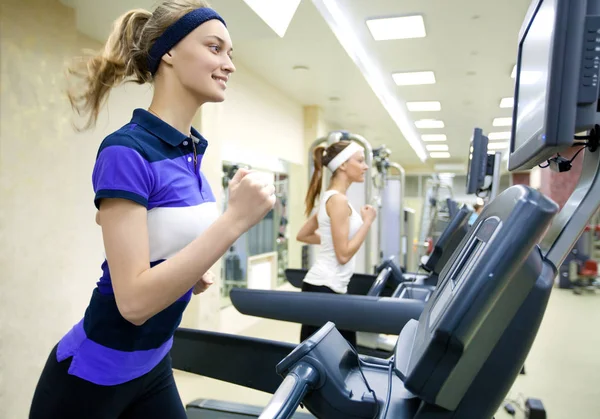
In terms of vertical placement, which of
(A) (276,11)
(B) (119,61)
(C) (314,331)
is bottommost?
(C) (314,331)

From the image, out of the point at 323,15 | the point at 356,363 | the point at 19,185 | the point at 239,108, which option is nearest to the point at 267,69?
the point at 239,108

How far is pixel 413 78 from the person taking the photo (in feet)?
20.7

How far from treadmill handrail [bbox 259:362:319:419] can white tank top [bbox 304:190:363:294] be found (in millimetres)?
1750

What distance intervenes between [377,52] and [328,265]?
11.8 feet

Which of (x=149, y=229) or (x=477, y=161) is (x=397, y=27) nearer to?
(x=477, y=161)

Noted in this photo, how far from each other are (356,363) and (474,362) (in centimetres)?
40

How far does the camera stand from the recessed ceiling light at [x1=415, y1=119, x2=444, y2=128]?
928 cm

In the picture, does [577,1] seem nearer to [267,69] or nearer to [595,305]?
[267,69]

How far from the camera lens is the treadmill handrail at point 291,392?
582mm

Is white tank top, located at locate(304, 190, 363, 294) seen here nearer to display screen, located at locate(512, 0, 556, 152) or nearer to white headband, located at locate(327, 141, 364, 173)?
white headband, located at locate(327, 141, 364, 173)

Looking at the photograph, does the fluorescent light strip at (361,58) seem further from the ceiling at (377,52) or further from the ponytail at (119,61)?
the ponytail at (119,61)

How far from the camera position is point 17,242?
236 cm

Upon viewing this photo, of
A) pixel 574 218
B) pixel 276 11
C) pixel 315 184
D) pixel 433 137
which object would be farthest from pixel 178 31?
pixel 433 137

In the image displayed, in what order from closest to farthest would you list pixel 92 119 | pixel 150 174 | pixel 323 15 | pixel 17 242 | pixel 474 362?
pixel 474 362 → pixel 150 174 → pixel 92 119 → pixel 17 242 → pixel 323 15
